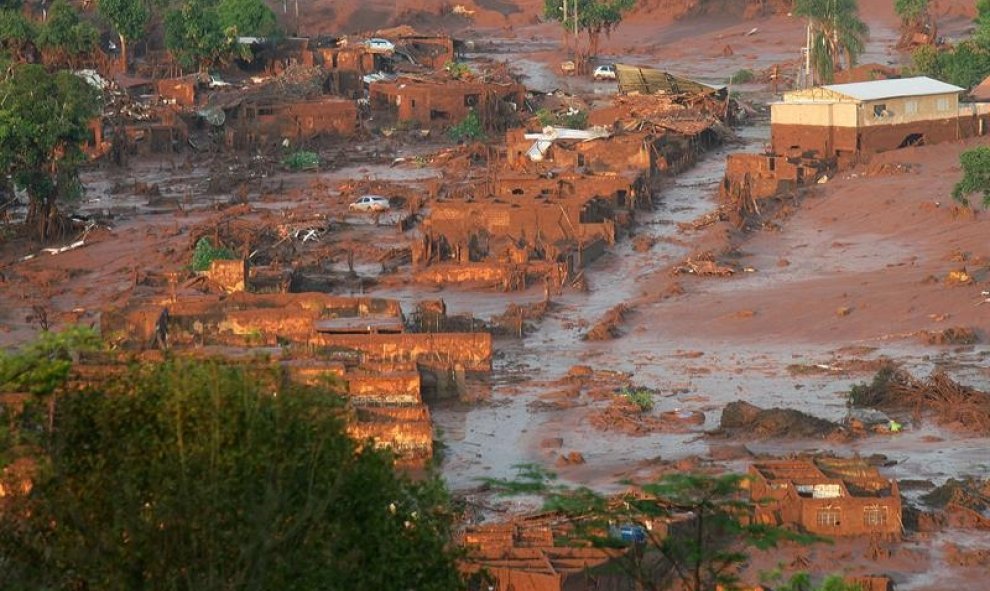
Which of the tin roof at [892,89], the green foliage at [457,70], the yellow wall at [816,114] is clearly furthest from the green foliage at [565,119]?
the tin roof at [892,89]

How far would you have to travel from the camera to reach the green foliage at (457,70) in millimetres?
62750

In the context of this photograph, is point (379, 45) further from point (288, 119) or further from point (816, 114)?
point (816, 114)

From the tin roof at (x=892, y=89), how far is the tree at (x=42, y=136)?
57.6ft

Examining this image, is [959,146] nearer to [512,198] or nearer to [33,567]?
[512,198]

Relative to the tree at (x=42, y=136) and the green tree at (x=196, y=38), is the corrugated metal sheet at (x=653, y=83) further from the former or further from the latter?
the tree at (x=42, y=136)

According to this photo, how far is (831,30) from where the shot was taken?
61125 millimetres

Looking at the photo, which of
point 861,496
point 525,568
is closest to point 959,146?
point 861,496

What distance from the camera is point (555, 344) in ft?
103

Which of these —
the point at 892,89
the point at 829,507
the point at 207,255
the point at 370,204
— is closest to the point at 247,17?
the point at 370,204

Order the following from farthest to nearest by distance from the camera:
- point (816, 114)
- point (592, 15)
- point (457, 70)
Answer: point (592, 15) → point (457, 70) → point (816, 114)

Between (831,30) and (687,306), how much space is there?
1156 inches

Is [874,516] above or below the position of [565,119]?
below

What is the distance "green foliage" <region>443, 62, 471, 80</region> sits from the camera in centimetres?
6275

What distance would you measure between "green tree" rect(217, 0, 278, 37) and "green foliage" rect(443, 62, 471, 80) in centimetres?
688
